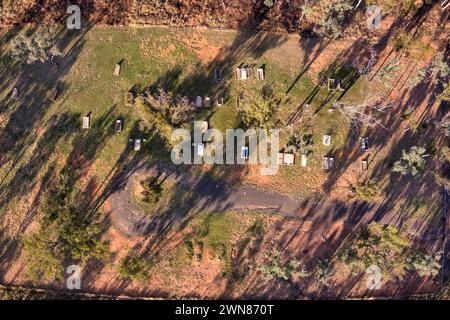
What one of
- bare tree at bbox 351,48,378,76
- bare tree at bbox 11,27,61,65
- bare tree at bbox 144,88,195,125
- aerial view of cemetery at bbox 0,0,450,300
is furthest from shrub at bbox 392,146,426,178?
bare tree at bbox 11,27,61,65

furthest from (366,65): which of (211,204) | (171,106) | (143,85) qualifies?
(143,85)

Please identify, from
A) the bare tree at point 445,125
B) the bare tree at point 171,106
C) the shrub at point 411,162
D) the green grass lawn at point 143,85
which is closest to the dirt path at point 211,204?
the green grass lawn at point 143,85

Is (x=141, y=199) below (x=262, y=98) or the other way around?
below

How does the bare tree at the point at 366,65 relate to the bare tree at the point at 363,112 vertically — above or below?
above

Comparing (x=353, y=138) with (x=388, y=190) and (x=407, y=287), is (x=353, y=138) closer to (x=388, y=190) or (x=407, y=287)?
(x=388, y=190)

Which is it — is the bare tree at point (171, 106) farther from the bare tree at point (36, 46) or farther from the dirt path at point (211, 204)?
the bare tree at point (36, 46)

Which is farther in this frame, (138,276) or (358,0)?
(358,0)

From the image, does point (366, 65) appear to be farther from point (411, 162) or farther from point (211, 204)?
point (211, 204)

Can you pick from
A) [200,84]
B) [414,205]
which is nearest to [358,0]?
[200,84]
